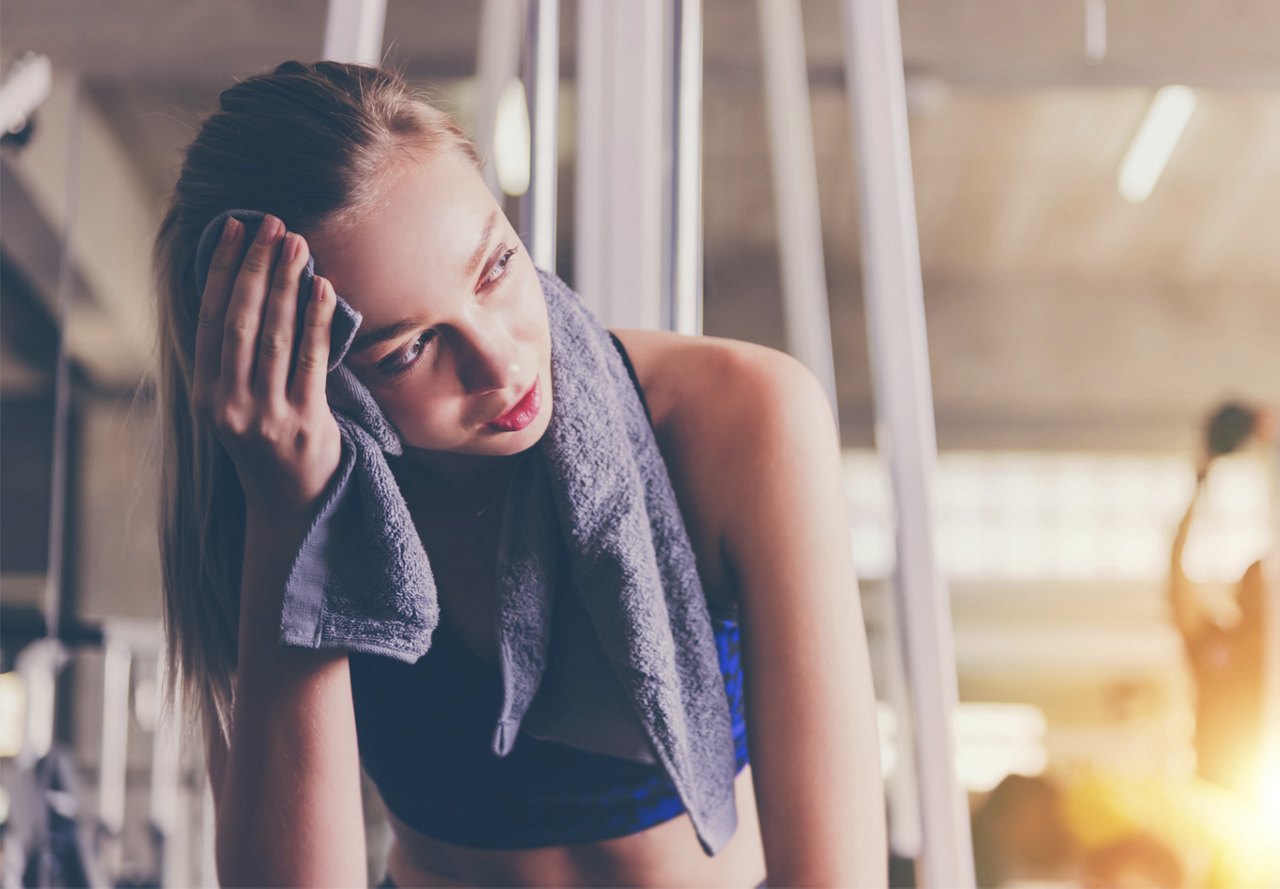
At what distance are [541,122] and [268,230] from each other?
448mm

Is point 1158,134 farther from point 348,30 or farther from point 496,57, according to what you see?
point 348,30

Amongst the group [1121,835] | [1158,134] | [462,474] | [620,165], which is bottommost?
[1121,835]

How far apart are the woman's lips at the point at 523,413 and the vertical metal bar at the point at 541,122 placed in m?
0.33

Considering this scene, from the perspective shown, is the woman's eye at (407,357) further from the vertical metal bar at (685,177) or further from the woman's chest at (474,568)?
the vertical metal bar at (685,177)

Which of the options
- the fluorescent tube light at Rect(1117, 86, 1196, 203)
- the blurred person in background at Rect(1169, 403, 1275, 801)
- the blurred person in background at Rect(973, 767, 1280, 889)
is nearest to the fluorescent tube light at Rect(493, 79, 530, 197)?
the blurred person in background at Rect(1169, 403, 1275, 801)

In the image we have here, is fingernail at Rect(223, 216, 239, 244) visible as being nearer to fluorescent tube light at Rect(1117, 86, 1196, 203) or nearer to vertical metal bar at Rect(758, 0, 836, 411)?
vertical metal bar at Rect(758, 0, 836, 411)

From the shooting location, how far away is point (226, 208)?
553 mm

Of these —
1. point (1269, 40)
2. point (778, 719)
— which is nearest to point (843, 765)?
point (778, 719)

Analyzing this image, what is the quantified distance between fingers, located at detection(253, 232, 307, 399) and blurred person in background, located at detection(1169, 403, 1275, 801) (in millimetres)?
2175

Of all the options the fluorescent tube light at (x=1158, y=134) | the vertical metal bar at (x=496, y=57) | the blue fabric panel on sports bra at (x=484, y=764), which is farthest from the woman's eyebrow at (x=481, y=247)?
the fluorescent tube light at (x=1158, y=134)

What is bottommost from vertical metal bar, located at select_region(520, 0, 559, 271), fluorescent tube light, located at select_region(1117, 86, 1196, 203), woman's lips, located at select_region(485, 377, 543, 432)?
woman's lips, located at select_region(485, 377, 543, 432)

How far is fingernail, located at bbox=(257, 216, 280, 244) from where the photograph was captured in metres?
0.50

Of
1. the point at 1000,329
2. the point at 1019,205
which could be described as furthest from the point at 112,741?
the point at 1000,329

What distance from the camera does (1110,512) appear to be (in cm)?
562
